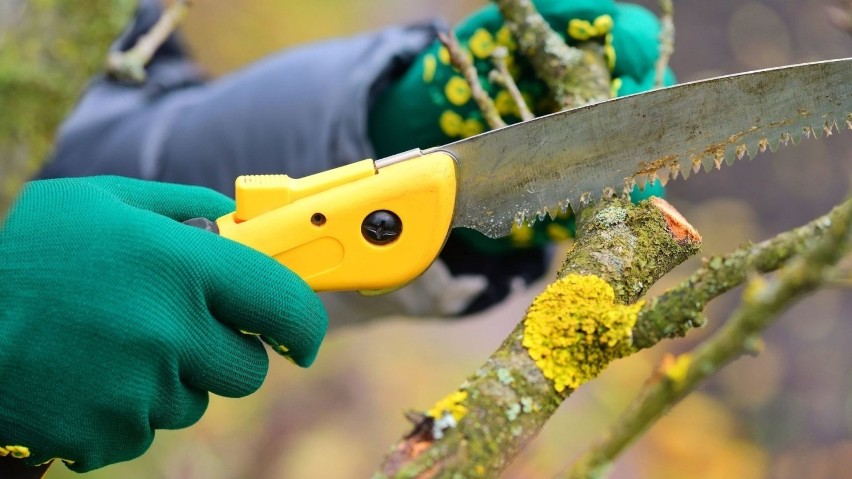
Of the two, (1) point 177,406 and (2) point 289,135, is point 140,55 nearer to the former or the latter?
(2) point 289,135

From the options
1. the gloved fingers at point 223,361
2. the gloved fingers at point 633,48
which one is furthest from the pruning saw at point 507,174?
the gloved fingers at point 633,48

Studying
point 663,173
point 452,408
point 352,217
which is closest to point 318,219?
point 352,217

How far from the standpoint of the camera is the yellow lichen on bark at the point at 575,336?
2.45ft

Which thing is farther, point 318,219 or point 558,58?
point 558,58

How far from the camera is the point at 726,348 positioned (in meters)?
0.55

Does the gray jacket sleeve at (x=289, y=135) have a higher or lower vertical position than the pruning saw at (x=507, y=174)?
lower

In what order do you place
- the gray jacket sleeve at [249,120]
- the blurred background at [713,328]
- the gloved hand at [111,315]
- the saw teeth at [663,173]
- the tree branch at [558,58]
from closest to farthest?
1. the gloved hand at [111,315]
2. the saw teeth at [663,173]
3. the tree branch at [558,58]
4. the gray jacket sleeve at [249,120]
5. the blurred background at [713,328]

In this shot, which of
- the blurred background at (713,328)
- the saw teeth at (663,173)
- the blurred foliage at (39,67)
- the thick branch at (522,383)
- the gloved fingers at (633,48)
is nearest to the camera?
the blurred foliage at (39,67)

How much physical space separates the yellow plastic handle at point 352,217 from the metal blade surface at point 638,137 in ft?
0.13

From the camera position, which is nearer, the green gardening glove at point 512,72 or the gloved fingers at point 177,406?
the gloved fingers at point 177,406

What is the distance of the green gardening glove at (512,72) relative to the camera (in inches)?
48.8

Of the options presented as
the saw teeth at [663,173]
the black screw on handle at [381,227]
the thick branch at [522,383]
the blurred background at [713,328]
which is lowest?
the blurred background at [713,328]

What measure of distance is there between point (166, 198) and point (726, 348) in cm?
71

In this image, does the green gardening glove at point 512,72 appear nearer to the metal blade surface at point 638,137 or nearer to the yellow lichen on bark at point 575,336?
the metal blade surface at point 638,137
